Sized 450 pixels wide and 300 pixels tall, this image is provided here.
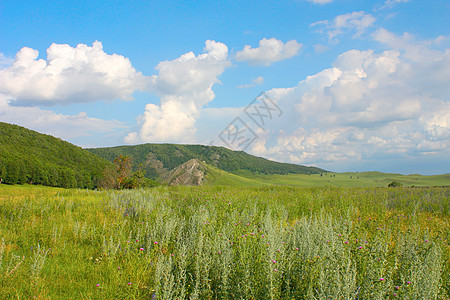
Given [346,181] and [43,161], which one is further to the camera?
[43,161]

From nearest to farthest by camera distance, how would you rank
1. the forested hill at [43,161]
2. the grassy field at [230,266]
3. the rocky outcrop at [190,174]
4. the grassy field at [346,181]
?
the grassy field at [230,266], the rocky outcrop at [190,174], the grassy field at [346,181], the forested hill at [43,161]

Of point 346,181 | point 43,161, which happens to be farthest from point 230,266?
point 43,161

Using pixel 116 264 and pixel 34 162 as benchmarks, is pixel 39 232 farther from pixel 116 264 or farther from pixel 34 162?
pixel 34 162

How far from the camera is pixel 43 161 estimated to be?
364ft

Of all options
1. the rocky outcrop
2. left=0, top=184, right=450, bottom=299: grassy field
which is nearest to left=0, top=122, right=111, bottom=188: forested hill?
the rocky outcrop

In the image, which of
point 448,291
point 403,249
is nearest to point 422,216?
point 403,249

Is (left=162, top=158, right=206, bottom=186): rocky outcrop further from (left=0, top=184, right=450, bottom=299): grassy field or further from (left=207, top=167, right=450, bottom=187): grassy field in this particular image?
(left=0, top=184, right=450, bottom=299): grassy field

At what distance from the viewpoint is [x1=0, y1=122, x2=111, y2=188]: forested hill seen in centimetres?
8006

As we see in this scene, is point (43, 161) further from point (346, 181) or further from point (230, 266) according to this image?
point (230, 266)

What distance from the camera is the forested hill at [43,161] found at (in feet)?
263

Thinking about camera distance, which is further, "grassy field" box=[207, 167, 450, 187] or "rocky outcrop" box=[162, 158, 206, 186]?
"grassy field" box=[207, 167, 450, 187]

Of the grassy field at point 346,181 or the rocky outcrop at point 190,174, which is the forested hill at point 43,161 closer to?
the grassy field at point 346,181

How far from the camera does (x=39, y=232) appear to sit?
6.02 m

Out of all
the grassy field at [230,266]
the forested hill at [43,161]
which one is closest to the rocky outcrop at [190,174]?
the grassy field at [230,266]
